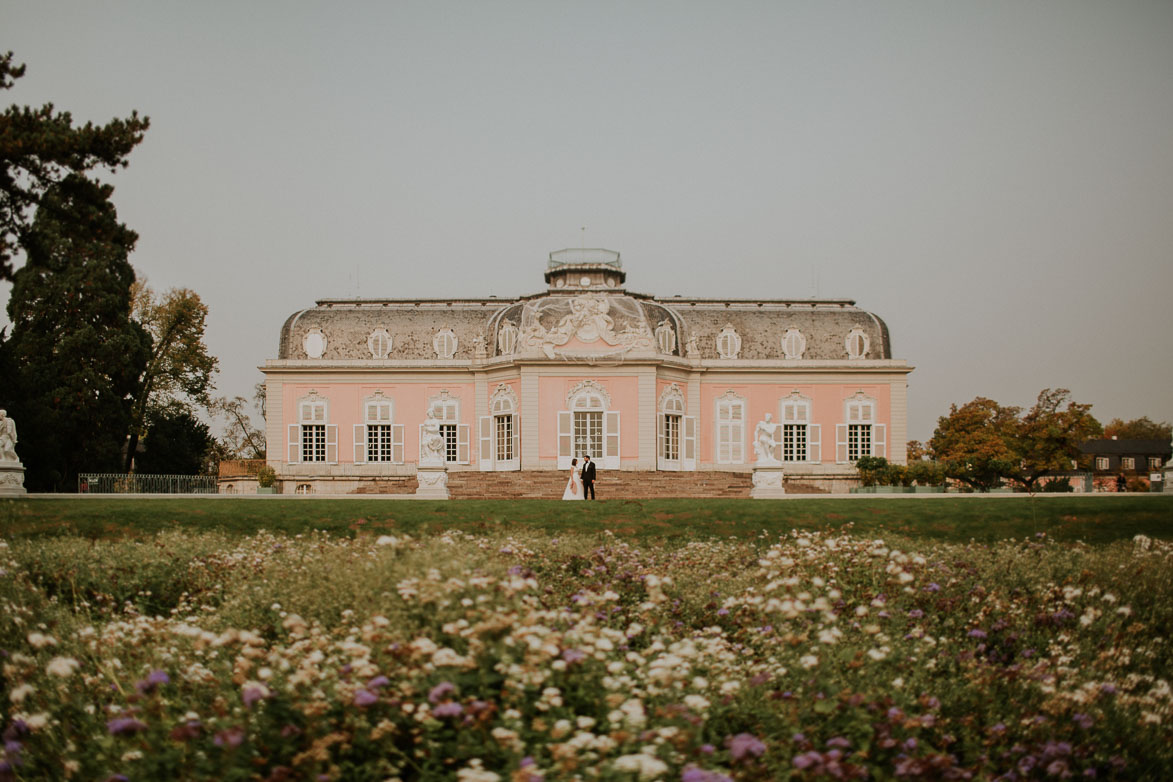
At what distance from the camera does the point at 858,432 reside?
40.8m

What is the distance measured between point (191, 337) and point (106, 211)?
28650 mm

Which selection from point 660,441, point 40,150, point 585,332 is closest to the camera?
point 40,150

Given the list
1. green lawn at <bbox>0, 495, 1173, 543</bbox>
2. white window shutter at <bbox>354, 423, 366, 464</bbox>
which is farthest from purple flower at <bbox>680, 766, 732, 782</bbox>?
white window shutter at <bbox>354, 423, 366, 464</bbox>

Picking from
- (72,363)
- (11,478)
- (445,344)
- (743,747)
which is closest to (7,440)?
(11,478)

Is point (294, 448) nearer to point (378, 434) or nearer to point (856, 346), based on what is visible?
point (378, 434)

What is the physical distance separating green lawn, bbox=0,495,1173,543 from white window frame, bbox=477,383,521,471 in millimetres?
17981

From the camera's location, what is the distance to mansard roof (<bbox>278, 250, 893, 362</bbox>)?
4038 cm

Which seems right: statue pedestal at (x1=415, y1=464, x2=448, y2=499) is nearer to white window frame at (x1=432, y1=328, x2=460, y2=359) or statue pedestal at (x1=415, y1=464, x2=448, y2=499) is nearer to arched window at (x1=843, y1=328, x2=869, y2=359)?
white window frame at (x1=432, y1=328, x2=460, y2=359)

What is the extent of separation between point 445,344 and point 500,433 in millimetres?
4564

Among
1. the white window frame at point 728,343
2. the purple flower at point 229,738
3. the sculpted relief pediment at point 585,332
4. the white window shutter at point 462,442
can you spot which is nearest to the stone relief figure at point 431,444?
the sculpted relief pediment at point 585,332

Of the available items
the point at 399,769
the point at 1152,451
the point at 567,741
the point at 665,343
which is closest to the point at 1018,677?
the point at 567,741

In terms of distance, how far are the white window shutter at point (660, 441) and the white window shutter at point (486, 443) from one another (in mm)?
6411

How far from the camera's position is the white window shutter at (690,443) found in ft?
129

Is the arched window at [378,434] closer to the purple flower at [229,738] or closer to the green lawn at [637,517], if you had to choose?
the green lawn at [637,517]
